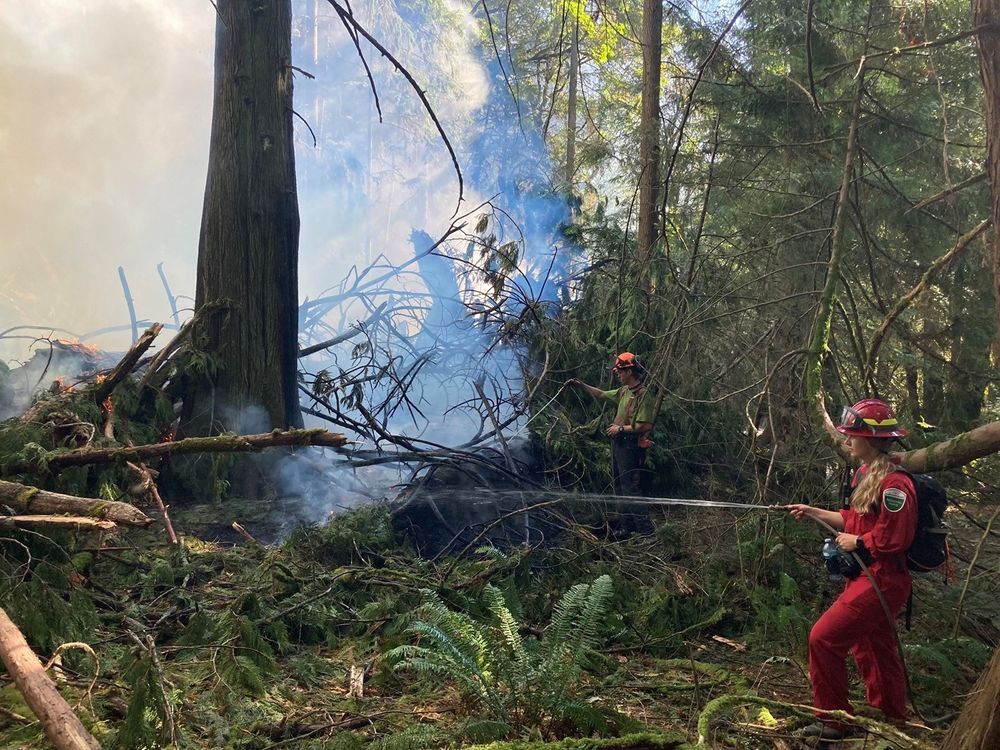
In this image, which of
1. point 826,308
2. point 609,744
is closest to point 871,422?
point 826,308

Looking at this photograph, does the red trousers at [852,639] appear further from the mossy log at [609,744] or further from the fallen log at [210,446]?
the fallen log at [210,446]

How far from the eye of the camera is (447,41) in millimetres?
41594

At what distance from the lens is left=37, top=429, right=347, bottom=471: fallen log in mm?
3928

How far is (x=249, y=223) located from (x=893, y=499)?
22.1 feet

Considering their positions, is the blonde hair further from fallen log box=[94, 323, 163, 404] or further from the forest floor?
fallen log box=[94, 323, 163, 404]

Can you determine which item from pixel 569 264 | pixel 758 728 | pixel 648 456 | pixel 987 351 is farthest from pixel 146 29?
pixel 758 728

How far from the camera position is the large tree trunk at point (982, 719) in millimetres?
2074

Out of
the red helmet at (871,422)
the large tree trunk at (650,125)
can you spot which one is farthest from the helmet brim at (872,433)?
the large tree trunk at (650,125)

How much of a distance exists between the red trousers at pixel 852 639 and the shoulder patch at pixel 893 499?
413 mm

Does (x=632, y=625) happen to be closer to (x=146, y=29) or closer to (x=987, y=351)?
(x=987, y=351)

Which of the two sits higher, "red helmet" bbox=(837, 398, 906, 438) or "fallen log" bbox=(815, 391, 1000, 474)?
"red helmet" bbox=(837, 398, 906, 438)

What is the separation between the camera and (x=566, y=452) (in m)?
8.00

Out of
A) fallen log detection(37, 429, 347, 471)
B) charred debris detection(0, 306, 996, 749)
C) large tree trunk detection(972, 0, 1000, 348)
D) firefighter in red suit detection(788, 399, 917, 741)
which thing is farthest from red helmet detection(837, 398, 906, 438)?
fallen log detection(37, 429, 347, 471)

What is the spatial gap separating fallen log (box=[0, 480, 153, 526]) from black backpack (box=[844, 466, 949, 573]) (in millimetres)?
3823
